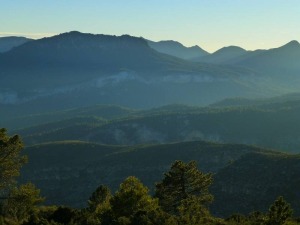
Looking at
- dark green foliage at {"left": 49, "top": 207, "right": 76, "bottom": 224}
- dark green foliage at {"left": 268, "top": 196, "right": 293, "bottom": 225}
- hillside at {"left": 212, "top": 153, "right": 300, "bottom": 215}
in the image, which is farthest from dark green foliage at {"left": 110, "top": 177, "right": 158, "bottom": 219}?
hillside at {"left": 212, "top": 153, "right": 300, "bottom": 215}

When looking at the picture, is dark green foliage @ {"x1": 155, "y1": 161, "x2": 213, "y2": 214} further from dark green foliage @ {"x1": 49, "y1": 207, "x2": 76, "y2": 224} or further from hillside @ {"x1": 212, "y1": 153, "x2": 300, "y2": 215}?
hillside @ {"x1": 212, "y1": 153, "x2": 300, "y2": 215}

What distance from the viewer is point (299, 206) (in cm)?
9350

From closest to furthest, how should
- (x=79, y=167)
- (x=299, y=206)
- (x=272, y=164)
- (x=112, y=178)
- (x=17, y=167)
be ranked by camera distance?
1. (x=17, y=167)
2. (x=299, y=206)
3. (x=272, y=164)
4. (x=112, y=178)
5. (x=79, y=167)

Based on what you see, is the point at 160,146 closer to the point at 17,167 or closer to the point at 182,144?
Answer: the point at 182,144

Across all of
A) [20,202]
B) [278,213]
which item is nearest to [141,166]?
[20,202]

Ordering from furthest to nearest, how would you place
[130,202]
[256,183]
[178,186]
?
[256,183]
[178,186]
[130,202]

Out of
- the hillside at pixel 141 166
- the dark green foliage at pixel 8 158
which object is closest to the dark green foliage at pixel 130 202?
the dark green foliage at pixel 8 158

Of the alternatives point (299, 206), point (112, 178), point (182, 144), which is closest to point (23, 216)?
point (299, 206)

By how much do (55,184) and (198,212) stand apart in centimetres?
12866

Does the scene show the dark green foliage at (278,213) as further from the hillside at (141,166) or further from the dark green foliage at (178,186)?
the hillside at (141,166)

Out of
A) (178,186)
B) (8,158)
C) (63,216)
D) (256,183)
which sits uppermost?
(8,158)

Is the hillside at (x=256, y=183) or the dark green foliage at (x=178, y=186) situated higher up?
the dark green foliage at (x=178, y=186)

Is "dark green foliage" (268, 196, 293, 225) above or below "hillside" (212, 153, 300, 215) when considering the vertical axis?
above

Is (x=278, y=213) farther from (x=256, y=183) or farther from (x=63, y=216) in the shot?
(x=256, y=183)
